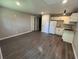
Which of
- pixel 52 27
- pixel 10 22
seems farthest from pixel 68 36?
pixel 10 22

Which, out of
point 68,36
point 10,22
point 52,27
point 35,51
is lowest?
point 35,51

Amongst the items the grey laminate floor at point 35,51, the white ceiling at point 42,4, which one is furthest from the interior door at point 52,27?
the grey laminate floor at point 35,51

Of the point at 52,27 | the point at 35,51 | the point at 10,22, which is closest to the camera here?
the point at 35,51

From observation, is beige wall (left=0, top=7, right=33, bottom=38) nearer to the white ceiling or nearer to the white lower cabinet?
the white ceiling

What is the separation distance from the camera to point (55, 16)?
7.79 m

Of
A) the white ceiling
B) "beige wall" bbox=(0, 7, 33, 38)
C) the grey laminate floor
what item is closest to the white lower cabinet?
the grey laminate floor

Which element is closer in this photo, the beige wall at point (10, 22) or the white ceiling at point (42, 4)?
the white ceiling at point (42, 4)

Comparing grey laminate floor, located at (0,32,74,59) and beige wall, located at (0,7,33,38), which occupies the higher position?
beige wall, located at (0,7,33,38)

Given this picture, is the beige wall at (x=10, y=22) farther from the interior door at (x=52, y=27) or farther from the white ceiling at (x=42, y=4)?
the interior door at (x=52, y=27)

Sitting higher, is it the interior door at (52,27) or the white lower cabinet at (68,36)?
the interior door at (52,27)

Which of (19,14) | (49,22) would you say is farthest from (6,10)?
(49,22)

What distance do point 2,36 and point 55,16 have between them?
6109 millimetres

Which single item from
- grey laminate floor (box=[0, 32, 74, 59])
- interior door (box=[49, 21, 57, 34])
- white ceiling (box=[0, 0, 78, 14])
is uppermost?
white ceiling (box=[0, 0, 78, 14])

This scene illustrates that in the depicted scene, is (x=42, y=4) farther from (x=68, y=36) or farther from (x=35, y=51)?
(x=68, y=36)
